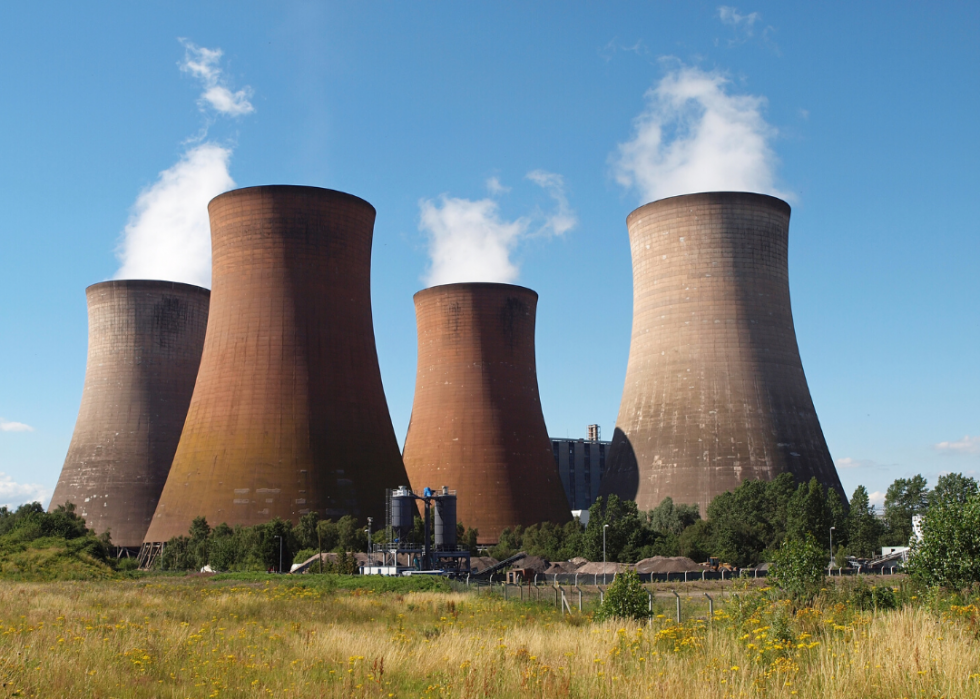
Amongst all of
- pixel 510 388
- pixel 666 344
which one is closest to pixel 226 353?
pixel 510 388

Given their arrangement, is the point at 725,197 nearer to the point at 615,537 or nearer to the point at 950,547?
the point at 615,537

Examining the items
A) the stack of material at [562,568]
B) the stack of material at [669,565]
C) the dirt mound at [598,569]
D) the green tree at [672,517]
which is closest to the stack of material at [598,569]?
the dirt mound at [598,569]

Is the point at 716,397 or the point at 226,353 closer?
the point at 226,353

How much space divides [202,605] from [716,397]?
82.8ft

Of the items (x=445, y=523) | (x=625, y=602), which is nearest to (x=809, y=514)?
(x=445, y=523)

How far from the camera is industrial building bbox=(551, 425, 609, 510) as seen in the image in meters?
74.1

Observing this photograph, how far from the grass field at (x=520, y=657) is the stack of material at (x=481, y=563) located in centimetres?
2148

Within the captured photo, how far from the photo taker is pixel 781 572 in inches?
411

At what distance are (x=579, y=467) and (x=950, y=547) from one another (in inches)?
2562

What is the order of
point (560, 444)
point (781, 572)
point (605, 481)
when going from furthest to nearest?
point (560, 444)
point (605, 481)
point (781, 572)

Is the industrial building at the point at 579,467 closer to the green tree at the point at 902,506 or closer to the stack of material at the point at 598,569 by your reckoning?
the green tree at the point at 902,506

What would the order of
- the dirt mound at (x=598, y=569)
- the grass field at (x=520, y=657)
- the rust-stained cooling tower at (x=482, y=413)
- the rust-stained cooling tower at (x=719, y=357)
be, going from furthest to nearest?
the rust-stained cooling tower at (x=482, y=413) < the rust-stained cooling tower at (x=719, y=357) < the dirt mound at (x=598, y=569) < the grass field at (x=520, y=657)

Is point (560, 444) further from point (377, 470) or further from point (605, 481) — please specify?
point (377, 470)

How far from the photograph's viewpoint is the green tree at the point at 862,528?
127 feet
